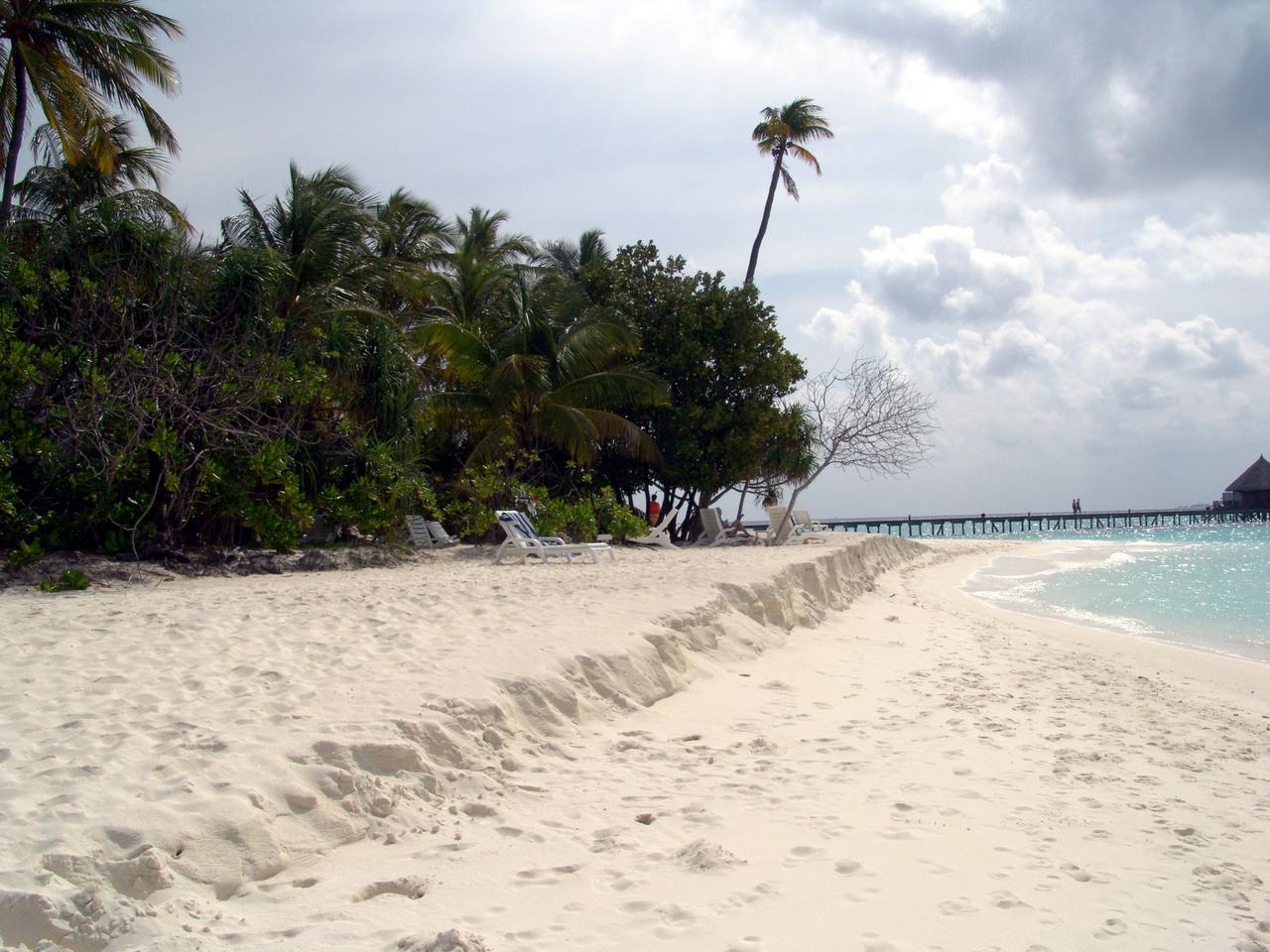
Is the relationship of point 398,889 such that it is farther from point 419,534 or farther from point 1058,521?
point 1058,521

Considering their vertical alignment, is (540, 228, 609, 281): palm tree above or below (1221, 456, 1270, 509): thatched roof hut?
above

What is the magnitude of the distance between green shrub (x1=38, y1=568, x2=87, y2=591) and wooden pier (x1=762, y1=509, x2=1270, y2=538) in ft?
172

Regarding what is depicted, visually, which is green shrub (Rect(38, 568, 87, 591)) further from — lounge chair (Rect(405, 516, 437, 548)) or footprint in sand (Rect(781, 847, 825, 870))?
footprint in sand (Rect(781, 847, 825, 870))

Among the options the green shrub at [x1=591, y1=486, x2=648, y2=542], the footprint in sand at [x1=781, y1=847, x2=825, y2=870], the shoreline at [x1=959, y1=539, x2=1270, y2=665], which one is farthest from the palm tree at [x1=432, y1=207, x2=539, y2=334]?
the footprint in sand at [x1=781, y1=847, x2=825, y2=870]

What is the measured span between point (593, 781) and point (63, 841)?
2.45 m

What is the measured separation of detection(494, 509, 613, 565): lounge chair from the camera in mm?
13773

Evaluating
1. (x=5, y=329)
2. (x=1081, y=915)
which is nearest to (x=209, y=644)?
(x=1081, y=915)

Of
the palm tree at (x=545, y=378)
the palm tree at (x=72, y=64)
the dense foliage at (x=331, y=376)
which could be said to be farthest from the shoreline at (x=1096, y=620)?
the palm tree at (x=72, y=64)

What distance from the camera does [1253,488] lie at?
6569 centimetres

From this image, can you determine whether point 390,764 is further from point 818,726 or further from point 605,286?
→ point 605,286

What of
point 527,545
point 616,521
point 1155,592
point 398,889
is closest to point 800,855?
point 398,889

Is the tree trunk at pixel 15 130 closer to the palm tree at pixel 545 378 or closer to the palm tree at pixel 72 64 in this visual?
the palm tree at pixel 72 64

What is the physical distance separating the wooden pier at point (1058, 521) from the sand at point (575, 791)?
175ft

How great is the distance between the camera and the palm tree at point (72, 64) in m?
14.8
